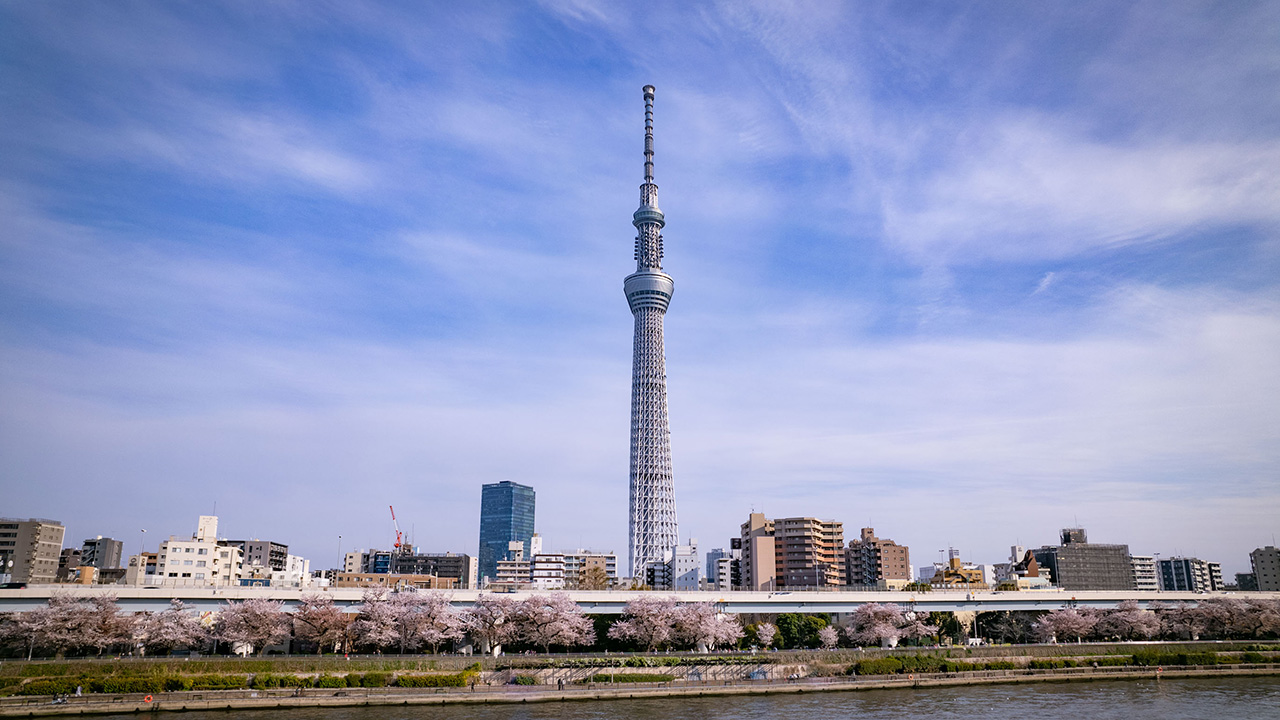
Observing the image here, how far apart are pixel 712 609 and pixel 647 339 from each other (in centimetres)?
8721

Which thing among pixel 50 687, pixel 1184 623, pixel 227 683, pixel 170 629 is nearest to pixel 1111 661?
pixel 1184 623

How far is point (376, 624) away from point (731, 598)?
30.0 meters

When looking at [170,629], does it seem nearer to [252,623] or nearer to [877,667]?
[252,623]

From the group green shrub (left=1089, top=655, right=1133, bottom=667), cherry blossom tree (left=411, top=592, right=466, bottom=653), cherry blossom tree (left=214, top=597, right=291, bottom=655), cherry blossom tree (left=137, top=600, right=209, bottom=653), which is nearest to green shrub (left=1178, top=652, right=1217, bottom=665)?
green shrub (left=1089, top=655, right=1133, bottom=667)

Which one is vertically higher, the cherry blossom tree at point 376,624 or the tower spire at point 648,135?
the tower spire at point 648,135

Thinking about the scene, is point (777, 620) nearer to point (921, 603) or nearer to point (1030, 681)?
point (921, 603)

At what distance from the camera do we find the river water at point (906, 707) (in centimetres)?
4469

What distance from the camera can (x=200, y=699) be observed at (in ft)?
154

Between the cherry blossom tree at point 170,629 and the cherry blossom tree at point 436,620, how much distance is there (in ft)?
48.3

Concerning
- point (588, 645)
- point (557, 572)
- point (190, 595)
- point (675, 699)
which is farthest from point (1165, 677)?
point (557, 572)

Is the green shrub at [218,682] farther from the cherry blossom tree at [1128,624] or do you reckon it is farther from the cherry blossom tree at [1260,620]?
the cherry blossom tree at [1260,620]

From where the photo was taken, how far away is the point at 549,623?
65.0m

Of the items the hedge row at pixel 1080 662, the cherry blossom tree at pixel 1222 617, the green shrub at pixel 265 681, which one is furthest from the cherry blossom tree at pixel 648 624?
the cherry blossom tree at pixel 1222 617

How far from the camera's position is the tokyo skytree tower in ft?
486
